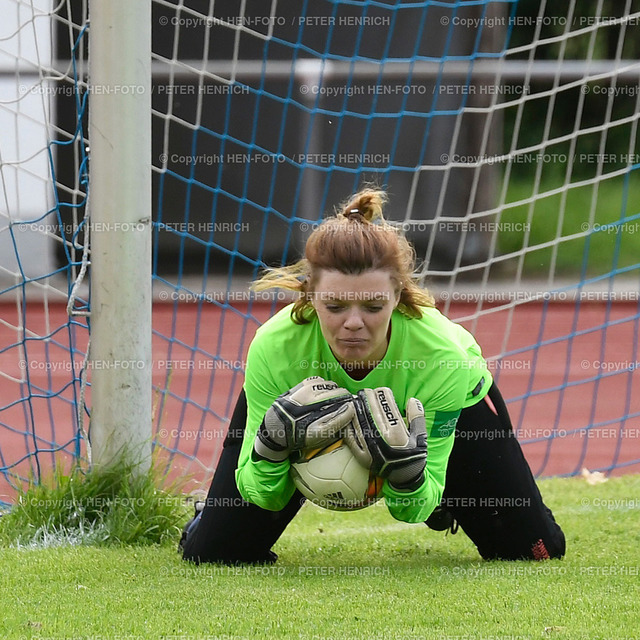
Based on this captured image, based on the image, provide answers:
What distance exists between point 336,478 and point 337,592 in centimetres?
34

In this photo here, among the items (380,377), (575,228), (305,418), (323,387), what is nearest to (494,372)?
(380,377)

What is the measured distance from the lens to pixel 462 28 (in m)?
12.8

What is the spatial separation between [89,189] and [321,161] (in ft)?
23.7

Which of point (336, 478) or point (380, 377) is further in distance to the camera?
point (380, 377)

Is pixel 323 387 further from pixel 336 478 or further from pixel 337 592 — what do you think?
pixel 337 592

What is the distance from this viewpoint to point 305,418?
124 inches

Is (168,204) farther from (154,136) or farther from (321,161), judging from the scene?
(321,161)

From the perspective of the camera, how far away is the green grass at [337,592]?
→ 2.78 meters

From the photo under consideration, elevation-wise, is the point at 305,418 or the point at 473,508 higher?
the point at 305,418

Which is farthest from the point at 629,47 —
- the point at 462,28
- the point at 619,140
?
the point at 462,28

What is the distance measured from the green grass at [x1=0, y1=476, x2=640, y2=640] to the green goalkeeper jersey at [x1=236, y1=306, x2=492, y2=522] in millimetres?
290

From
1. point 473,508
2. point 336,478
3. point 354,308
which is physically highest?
point 354,308

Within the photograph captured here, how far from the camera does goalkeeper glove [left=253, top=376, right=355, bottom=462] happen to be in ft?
10.3

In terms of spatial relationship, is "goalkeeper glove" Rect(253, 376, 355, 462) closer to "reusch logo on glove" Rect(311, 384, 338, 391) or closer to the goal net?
"reusch logo on glove" Rect(311, 384, 338, 391)
